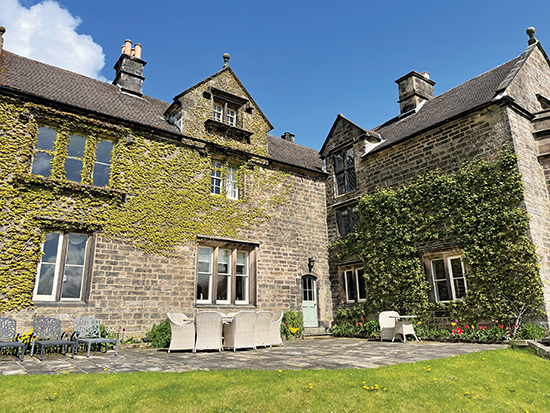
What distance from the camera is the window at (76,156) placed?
11.1 metres

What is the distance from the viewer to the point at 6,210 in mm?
10094

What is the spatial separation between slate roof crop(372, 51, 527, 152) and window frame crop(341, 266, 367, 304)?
16.2 feet

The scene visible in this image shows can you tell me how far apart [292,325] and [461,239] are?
644 centimetres

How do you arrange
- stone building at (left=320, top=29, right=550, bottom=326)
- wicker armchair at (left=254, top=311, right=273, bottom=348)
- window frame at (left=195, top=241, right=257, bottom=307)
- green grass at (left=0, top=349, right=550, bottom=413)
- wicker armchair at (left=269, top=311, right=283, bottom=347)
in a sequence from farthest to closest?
window frame at (left=195, top=241, right=257, bottom=307), stone building at (left=320, top=29, right=550, bottom=326), wicker armchair at (left=269, top=311, right=283, bottom=347), wicker armchair at (left=254, top=311, right=273, bottom=348), green grass at (left=0, top=349, right=550, bottom=413)

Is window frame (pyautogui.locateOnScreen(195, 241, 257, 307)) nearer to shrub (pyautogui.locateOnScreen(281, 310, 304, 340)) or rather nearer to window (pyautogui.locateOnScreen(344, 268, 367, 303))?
shrub (pyautogui.locateOnScreen(281, 310, 304, 340))

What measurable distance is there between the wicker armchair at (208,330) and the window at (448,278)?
292 inches

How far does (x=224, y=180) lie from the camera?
14648 mm

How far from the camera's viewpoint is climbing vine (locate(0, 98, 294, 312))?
10.1 metres

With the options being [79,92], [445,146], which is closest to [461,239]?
[445,146]

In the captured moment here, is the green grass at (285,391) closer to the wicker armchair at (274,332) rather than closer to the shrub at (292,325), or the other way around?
the wicker armchair at (274,332)

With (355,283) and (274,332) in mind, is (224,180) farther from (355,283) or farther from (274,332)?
(355,283)

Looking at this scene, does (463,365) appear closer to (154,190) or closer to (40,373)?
(40,373)

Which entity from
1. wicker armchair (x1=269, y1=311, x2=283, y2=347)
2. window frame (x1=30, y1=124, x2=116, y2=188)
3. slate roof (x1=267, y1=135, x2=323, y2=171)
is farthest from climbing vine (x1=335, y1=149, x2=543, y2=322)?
window frame (x1=30, y1=124, x2=116, y2=188)

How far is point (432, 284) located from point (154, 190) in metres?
9.70
